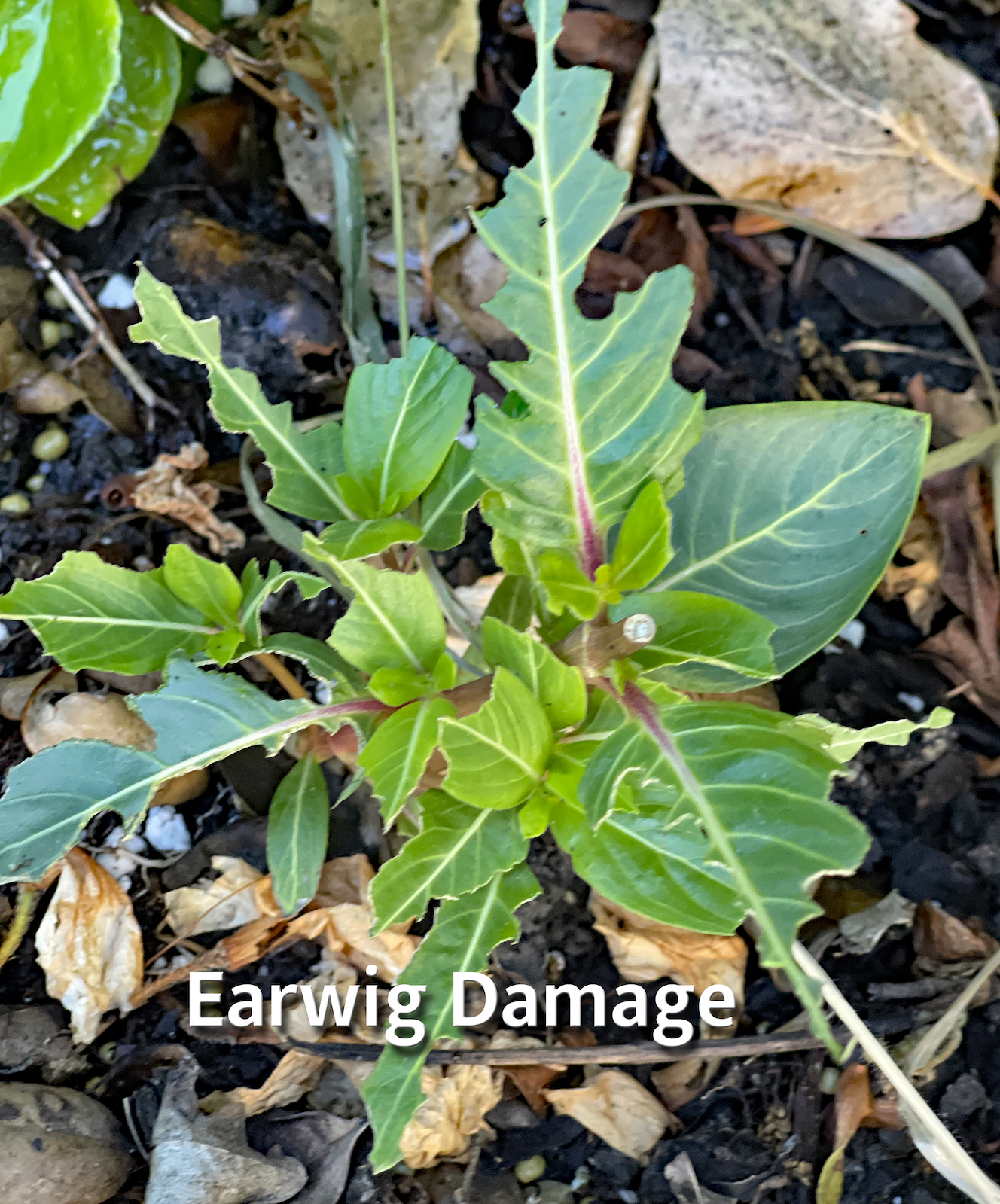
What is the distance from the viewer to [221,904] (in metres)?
1.04

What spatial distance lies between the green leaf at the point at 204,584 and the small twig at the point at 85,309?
0.40m

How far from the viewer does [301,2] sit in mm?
1209

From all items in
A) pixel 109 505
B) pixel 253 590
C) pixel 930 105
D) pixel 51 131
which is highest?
pixel 930 105

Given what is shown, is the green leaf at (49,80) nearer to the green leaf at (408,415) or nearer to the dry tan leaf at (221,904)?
the green leaf at (408,415)

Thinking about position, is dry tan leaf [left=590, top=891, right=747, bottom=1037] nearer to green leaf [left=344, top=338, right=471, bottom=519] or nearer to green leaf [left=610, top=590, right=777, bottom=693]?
green leaf [left=610, top=590, right=777, bottom=693]

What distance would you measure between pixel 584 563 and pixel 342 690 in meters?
0.25

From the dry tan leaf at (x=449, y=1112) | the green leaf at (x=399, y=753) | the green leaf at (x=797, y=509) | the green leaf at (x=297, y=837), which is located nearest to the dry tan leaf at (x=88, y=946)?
the green leaf at (x=297, y=837)

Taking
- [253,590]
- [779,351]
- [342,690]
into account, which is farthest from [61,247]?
[779,351]

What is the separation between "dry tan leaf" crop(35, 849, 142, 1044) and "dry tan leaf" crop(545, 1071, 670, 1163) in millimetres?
473

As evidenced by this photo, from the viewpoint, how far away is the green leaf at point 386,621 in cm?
76

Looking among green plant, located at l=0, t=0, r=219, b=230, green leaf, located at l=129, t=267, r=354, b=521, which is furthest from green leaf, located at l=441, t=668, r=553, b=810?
green plant, located at l=0, t=0, r=219, b=230

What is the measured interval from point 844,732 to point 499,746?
30 centimetres

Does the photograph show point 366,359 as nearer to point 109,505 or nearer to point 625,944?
point 109,505

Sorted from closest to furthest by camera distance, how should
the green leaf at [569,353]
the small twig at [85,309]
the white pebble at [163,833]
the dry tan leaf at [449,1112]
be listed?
1. the green leaf at [569,353]
2. the dry tan leaf at [449,1112]
3. the white pebble at [163,833]
4. the small twig at [85,309]
